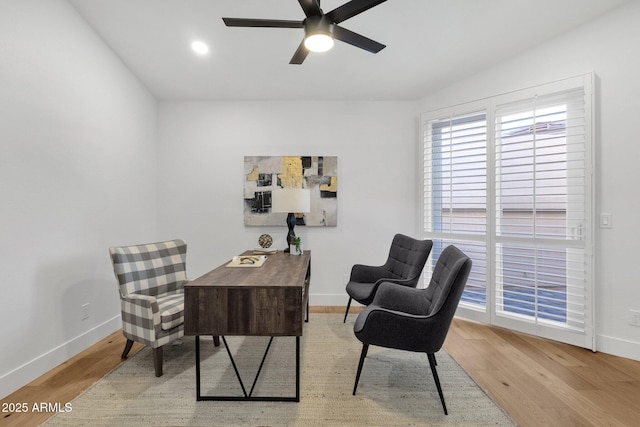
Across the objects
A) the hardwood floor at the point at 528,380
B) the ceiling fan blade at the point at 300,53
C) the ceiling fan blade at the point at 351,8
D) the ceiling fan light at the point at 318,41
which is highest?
the ceiling fan blade at the point at 351,8

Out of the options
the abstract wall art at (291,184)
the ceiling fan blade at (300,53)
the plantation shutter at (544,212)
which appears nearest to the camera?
the ceiling fan blade at (300,53)

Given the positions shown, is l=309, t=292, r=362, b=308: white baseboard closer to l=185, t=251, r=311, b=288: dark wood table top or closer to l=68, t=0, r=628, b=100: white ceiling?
l=185, t=251, r=311, b=288: dark wood table top

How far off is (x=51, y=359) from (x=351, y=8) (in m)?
3.19

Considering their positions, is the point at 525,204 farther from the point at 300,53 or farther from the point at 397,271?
the point at 300,53

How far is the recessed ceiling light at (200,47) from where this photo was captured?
261 centimetres

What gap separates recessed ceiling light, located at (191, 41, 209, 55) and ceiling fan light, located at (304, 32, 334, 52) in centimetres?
138

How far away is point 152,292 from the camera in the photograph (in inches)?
93.5

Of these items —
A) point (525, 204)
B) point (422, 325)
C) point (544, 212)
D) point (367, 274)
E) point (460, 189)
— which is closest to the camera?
point (422, 325)

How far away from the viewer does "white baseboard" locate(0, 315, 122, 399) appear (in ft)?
5.90

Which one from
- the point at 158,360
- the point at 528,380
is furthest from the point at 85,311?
the point at 528,380

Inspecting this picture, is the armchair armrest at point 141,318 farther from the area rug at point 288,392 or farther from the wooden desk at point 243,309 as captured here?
the wooden desk at point 243,309

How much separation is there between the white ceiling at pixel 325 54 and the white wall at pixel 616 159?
21cm

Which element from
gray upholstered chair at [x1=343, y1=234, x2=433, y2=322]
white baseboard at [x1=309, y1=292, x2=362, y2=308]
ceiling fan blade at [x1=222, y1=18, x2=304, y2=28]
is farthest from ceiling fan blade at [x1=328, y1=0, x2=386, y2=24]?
white baseboard at [x1=309, y1=292, x2=362, y2=308]

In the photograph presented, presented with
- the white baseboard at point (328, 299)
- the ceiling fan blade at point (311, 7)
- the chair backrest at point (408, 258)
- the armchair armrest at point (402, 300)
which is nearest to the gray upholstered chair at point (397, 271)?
the chair backrest at point (408, 258)
